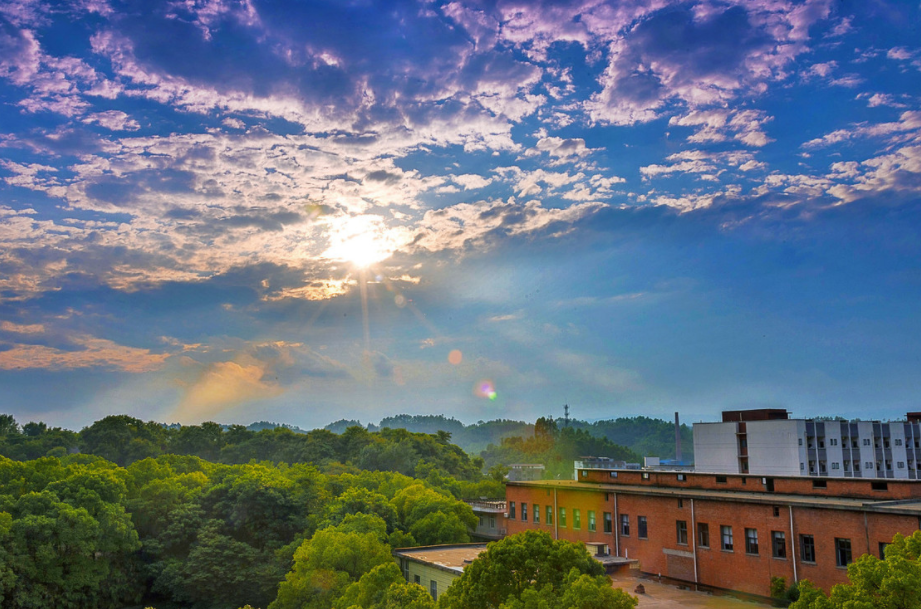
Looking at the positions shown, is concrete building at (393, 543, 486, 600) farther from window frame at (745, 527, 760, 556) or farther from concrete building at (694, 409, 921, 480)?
concrete building at (694, 409, 921, 480)

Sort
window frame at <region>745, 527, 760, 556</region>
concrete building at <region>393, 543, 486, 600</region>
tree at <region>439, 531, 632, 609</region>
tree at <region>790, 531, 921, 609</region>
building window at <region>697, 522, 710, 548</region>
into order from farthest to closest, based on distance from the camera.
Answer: concrete building at <region>393, 543, 486, 600</region> < building window at <region>697, 522, 710, 548</region> < window frame at <region>745, 527, 760, 556</region> < tree at <region>439, 531, 632, 609</region> < tree at <region>790, 531, 921, 609</region>

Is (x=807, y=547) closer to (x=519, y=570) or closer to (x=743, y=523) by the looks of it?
(x=743, y=523)

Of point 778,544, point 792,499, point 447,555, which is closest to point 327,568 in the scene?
point 447,555

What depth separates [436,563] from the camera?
129 feet

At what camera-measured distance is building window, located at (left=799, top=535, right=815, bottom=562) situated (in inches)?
1242

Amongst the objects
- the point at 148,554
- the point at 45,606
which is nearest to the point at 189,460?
the point at 148,554

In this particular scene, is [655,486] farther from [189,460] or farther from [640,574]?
[189,460]

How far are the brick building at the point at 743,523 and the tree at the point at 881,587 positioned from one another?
44.2ft

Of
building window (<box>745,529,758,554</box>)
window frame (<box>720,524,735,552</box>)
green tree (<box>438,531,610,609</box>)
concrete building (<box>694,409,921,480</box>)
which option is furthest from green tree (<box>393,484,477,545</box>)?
concrete building (<box>694,409,921,480</box>)

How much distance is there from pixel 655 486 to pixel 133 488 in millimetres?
51725

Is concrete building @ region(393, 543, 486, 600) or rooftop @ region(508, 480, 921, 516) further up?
rooftop @ region(508, 480, 921, 516)

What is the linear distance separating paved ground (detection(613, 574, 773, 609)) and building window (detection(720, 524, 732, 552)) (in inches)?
104

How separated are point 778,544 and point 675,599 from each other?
615cm

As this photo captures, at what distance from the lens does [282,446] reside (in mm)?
119188
